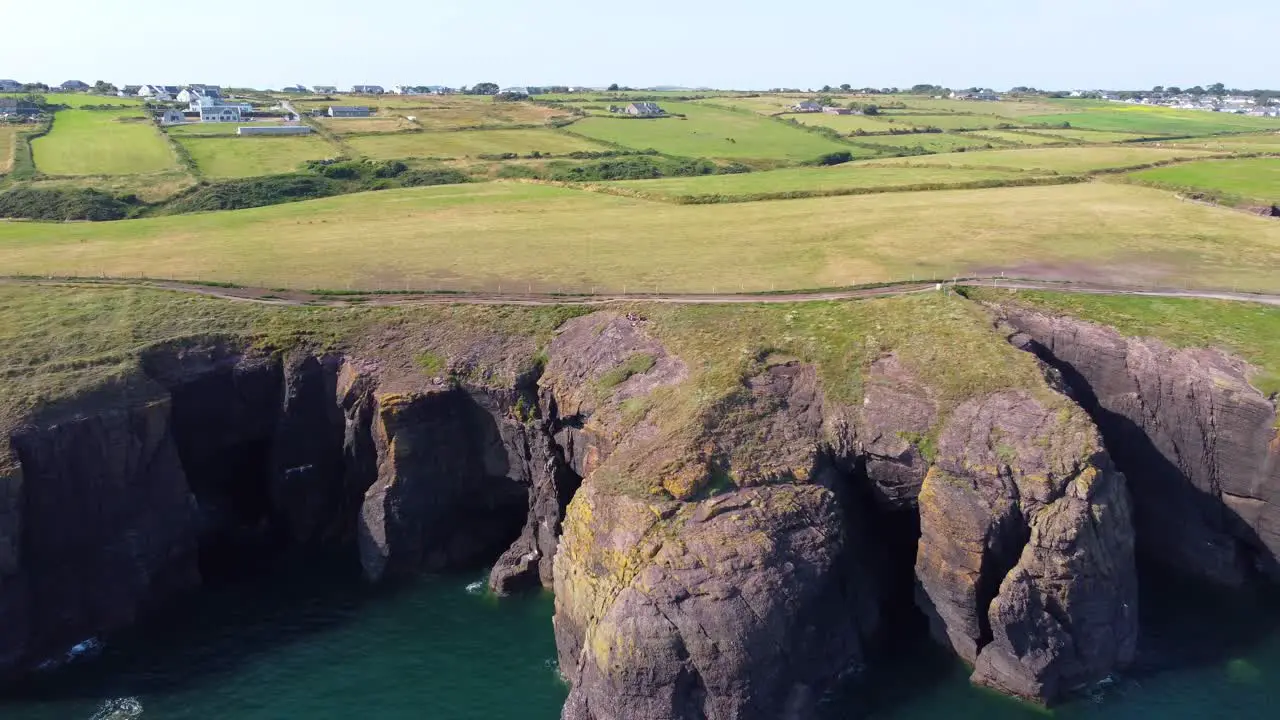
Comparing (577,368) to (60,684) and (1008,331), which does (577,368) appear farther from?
(60,684)

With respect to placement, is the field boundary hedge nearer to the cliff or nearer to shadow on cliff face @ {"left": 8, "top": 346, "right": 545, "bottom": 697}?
the cliff

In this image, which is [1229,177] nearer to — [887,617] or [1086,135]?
[1086,135]

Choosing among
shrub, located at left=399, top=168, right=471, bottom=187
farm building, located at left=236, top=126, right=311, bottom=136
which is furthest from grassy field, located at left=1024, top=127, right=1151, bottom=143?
farm building, located at left=236, top=126, right=311, bottom=136

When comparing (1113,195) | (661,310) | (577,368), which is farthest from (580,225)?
(1113,195)

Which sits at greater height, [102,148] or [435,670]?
[102,148]

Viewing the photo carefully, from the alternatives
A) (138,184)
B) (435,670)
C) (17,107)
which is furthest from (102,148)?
(435,670)

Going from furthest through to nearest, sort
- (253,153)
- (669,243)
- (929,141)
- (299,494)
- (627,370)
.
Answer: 1. (929,141)
2. (253,153)
3. (669,243)
4. (299,494)
5. (627,370)

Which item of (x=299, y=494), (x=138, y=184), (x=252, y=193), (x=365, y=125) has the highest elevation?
(x=365, y=125)
